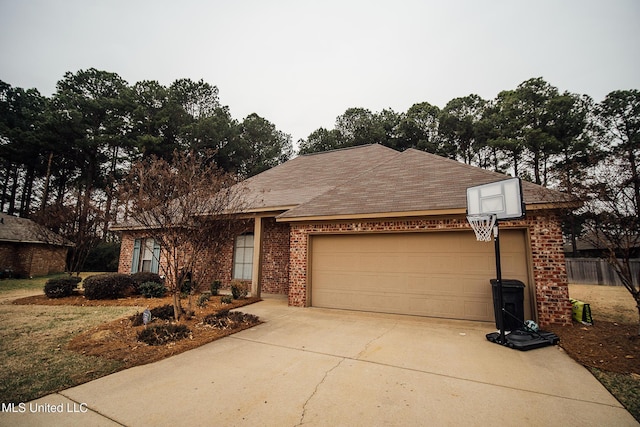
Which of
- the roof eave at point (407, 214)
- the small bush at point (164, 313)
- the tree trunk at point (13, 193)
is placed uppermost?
the tree trunk at point (13, 193)

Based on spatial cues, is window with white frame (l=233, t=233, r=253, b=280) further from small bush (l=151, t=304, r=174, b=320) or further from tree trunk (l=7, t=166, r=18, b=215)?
tree trunk (l=7, t=166, r=18, b=215)

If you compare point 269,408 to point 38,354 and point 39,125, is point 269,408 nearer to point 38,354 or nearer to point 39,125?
point 38,354

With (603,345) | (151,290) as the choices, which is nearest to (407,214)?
(603,345)

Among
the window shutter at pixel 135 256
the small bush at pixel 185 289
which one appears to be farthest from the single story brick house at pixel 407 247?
the window shutter at pixel 135 256

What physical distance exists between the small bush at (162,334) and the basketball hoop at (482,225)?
19.8ft

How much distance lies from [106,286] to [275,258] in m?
5.38

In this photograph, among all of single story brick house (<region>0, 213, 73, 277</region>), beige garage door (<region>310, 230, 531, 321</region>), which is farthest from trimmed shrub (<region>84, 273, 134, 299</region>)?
A: single story brick house (<region>0, 213, 73, 277</region>)

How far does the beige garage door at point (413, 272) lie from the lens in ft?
20.6

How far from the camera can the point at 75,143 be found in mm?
23203

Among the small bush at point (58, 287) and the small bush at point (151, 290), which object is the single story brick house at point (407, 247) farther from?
the small bush at point (58, 287)

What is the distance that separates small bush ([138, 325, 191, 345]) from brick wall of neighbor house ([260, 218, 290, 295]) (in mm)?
4771

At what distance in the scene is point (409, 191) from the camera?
7.82 m

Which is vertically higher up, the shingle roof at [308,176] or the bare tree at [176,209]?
the shingle roof at [308,176]

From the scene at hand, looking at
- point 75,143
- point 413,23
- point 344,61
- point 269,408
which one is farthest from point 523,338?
point 75,143
